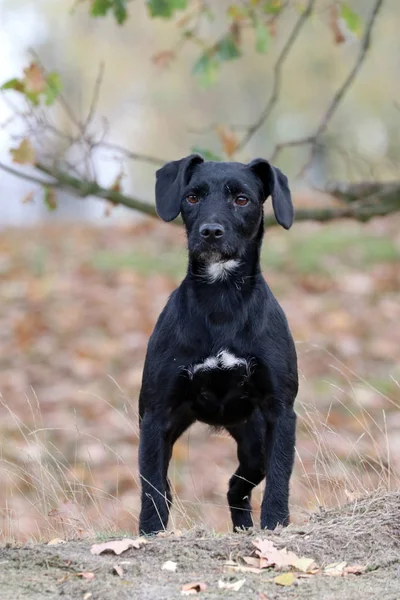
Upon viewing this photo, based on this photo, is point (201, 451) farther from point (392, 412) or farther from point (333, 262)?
point (333, 262)

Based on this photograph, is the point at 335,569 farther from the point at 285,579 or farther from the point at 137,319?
the point at 137,319

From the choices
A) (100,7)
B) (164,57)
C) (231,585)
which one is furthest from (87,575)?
(164,57)

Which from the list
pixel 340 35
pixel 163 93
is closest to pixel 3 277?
pixel 340 35

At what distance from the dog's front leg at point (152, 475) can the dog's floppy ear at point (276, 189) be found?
43.3 inches

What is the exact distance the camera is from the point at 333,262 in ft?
46.9

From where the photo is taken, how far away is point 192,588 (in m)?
3.42

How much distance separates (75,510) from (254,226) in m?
1.75

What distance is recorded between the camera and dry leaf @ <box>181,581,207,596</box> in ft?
11.1

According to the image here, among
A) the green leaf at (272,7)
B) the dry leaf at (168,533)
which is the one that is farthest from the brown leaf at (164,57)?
the dry leaf at (168,533)

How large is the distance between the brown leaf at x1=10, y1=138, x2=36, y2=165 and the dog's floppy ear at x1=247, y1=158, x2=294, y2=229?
139 cm

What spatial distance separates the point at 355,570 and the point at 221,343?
116cm

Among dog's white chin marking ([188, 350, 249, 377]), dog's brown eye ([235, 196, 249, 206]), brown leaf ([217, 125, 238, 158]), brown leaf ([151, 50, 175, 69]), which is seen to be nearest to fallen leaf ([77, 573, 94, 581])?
dog's white chin marking ([188, 350, 249, 377])

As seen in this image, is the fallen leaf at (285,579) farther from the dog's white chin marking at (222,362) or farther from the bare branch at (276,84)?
the bare branch at (276,84)

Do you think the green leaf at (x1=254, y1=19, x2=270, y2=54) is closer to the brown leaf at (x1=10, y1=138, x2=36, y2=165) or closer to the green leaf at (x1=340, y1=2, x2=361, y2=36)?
the green leaf at (x1=340, y1=2, x2=361, y2=36)
